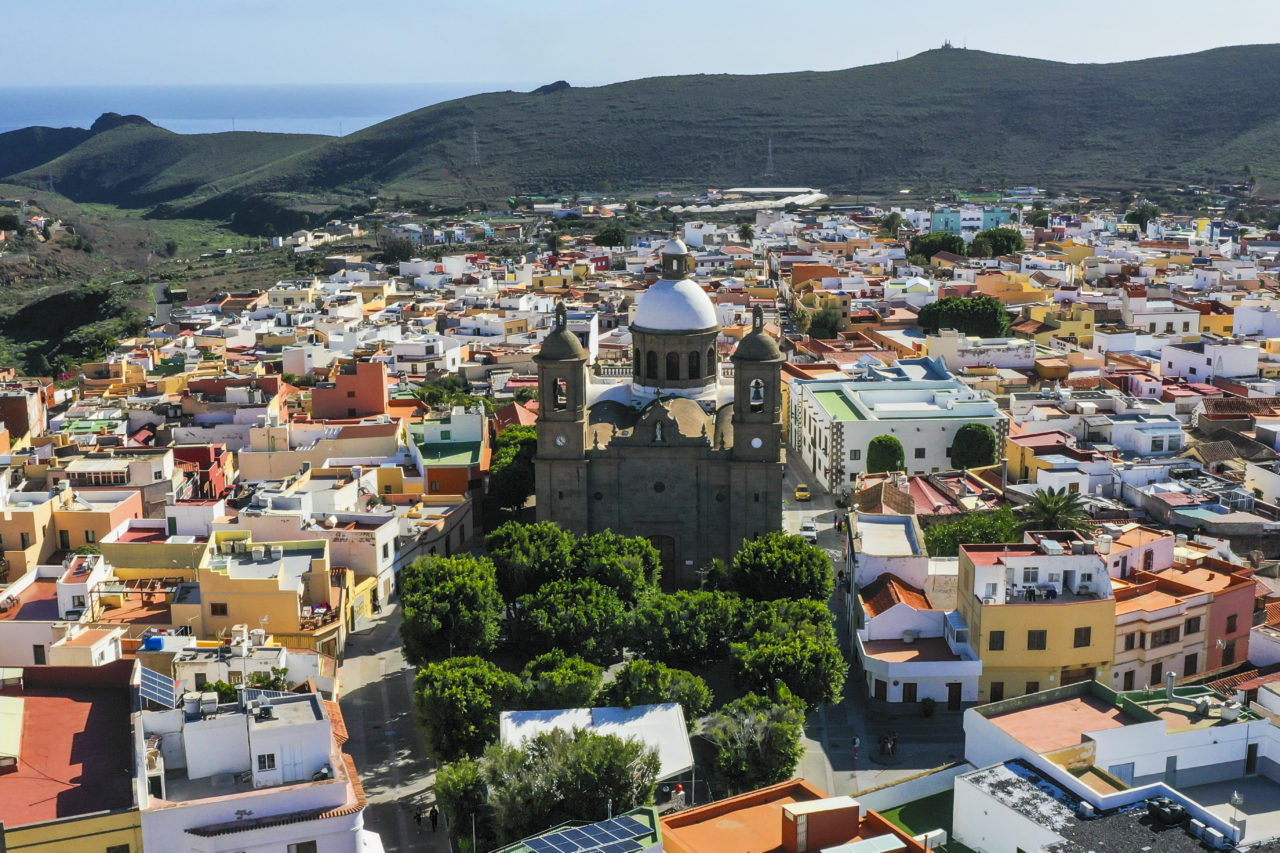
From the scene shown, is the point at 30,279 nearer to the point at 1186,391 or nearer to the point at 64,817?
the point at 1186,391

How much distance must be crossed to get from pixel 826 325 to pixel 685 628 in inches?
1925

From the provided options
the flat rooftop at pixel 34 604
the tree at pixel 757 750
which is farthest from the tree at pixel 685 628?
the flat rooftop at pixel 34 604

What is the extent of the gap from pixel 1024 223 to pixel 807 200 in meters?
40.1

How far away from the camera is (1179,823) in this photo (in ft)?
68.8

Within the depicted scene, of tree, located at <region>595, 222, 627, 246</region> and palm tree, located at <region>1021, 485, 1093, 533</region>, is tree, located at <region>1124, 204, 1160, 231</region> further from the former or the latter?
palm tree, located at <region>1021, 485, 1093, 533</region>

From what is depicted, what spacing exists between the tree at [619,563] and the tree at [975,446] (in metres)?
15.7

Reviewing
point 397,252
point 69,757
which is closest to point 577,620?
point 69,757

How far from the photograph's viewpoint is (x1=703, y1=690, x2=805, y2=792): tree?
A: 89.0 ft

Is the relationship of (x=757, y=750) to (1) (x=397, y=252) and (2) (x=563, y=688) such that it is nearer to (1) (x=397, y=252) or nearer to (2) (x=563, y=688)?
(2) (x=563, y=688)

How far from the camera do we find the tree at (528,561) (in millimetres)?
35688

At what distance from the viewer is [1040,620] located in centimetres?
3141

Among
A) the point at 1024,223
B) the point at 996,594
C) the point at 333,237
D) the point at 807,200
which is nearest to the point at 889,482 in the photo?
the point at 996,594

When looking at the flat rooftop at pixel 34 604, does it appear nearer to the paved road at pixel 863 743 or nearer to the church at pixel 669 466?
the church at pixel 669 466

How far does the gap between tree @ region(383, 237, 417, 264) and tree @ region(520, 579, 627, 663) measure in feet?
309
